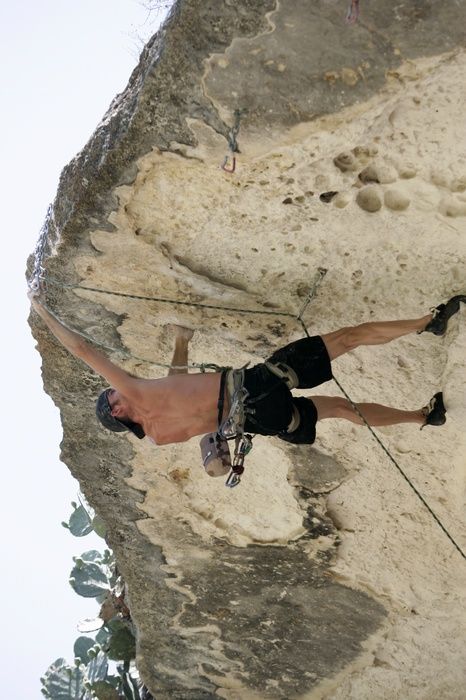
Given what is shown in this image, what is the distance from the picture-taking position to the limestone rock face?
10.0ft

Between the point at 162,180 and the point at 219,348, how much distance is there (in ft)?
3.26

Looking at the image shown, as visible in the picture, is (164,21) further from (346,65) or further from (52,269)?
(52,269)

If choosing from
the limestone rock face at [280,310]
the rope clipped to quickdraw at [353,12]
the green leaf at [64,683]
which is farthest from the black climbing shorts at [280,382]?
the green leaf at [64,683]

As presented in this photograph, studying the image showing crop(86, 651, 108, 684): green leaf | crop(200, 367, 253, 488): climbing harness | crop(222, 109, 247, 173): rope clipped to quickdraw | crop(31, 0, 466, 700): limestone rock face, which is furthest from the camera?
crop(86, 651, 108, 684): green leaf

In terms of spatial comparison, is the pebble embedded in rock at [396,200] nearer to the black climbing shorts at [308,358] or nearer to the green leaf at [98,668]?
the black climbing shorts at [308,358]

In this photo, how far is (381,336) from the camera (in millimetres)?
3486

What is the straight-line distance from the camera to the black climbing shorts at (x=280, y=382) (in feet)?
11.4

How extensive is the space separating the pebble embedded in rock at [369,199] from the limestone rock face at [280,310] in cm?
2

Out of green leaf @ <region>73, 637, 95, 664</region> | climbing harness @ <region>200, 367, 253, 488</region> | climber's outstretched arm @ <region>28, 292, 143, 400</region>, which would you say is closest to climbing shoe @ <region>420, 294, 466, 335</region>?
climbing harness @ <region>200, 367, 253, 488</region>

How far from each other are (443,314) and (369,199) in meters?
0.54

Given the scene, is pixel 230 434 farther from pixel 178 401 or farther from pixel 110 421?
pixel 110 421

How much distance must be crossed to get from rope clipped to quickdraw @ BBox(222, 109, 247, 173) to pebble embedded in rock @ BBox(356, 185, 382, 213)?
479 millimetres

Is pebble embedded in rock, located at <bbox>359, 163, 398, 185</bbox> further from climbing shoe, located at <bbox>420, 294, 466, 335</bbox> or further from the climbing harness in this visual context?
the climbing harness

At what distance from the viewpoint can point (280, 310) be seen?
3.95 meters
